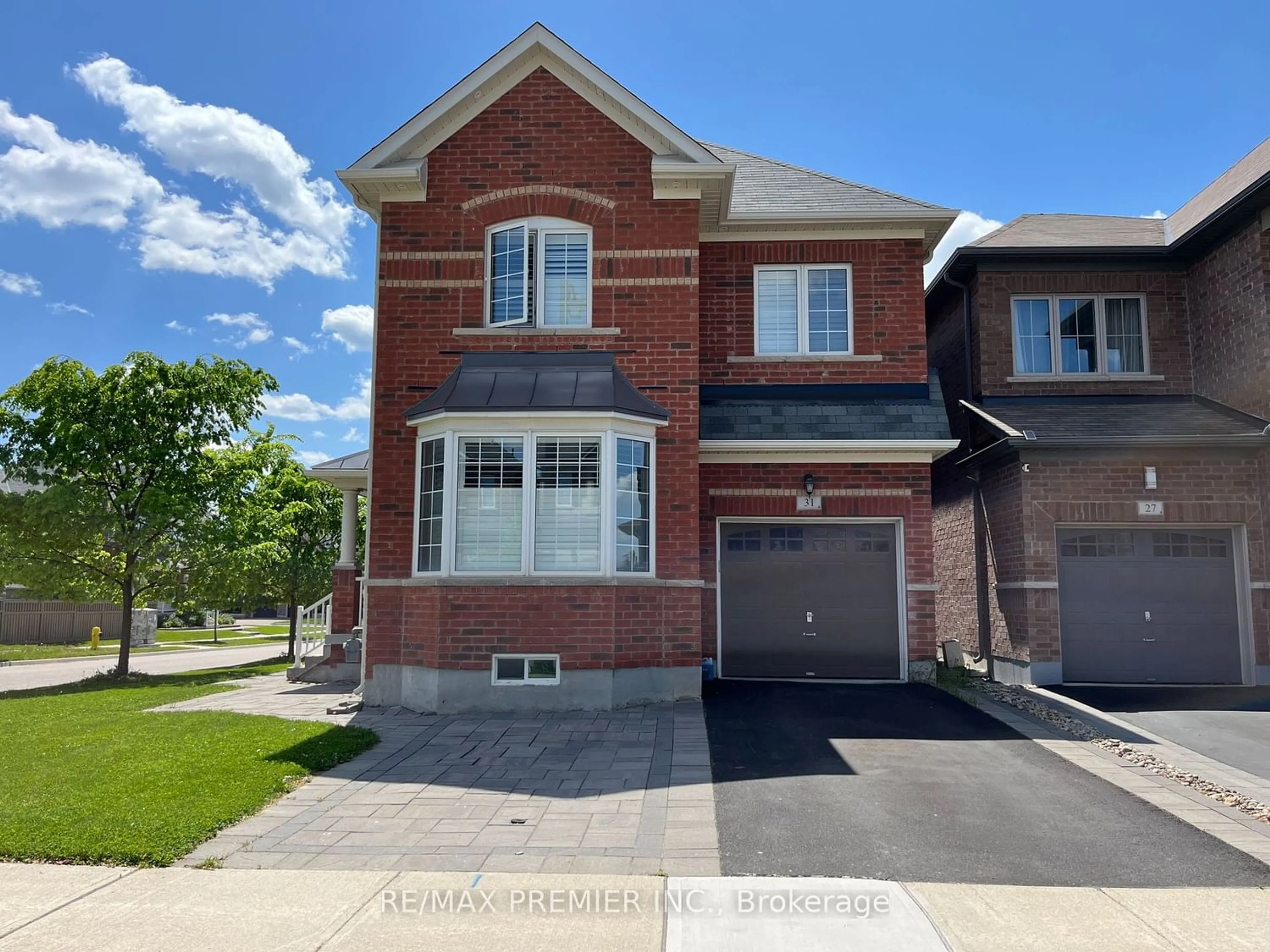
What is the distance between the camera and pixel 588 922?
4.37 metres

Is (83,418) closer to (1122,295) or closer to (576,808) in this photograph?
(576,808)

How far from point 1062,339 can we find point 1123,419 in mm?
1819

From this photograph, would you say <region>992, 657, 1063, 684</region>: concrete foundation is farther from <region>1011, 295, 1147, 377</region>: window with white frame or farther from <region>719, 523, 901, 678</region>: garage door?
<region>1011, 295, 1147, 377</region>: window with white frame

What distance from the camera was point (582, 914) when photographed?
4480mm

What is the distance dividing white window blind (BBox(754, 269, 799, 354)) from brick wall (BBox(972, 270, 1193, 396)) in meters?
3.33

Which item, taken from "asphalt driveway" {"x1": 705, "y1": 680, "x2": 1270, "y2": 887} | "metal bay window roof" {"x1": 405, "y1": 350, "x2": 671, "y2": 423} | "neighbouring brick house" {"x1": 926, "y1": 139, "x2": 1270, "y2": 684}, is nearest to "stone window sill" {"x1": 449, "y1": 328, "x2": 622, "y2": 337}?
"metal bay window roof" {"x1": 405, "y1": 350, "x2": 671, "y2": 423}

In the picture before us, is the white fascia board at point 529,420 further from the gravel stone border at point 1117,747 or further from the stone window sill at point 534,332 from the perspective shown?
the gravel stone border at point 1117,747

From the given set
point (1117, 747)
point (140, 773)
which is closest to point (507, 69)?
point (140, 773)

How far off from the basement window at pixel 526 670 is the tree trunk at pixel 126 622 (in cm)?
956

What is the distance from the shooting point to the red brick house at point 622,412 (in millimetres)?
10102

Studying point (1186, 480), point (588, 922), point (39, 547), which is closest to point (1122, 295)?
point (1186, 480)

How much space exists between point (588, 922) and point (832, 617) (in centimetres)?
825

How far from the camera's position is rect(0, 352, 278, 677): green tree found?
15148 mm

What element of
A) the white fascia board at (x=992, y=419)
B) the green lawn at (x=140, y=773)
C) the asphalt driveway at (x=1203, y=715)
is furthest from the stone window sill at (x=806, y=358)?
the green lawn at (x=140, y=773)
